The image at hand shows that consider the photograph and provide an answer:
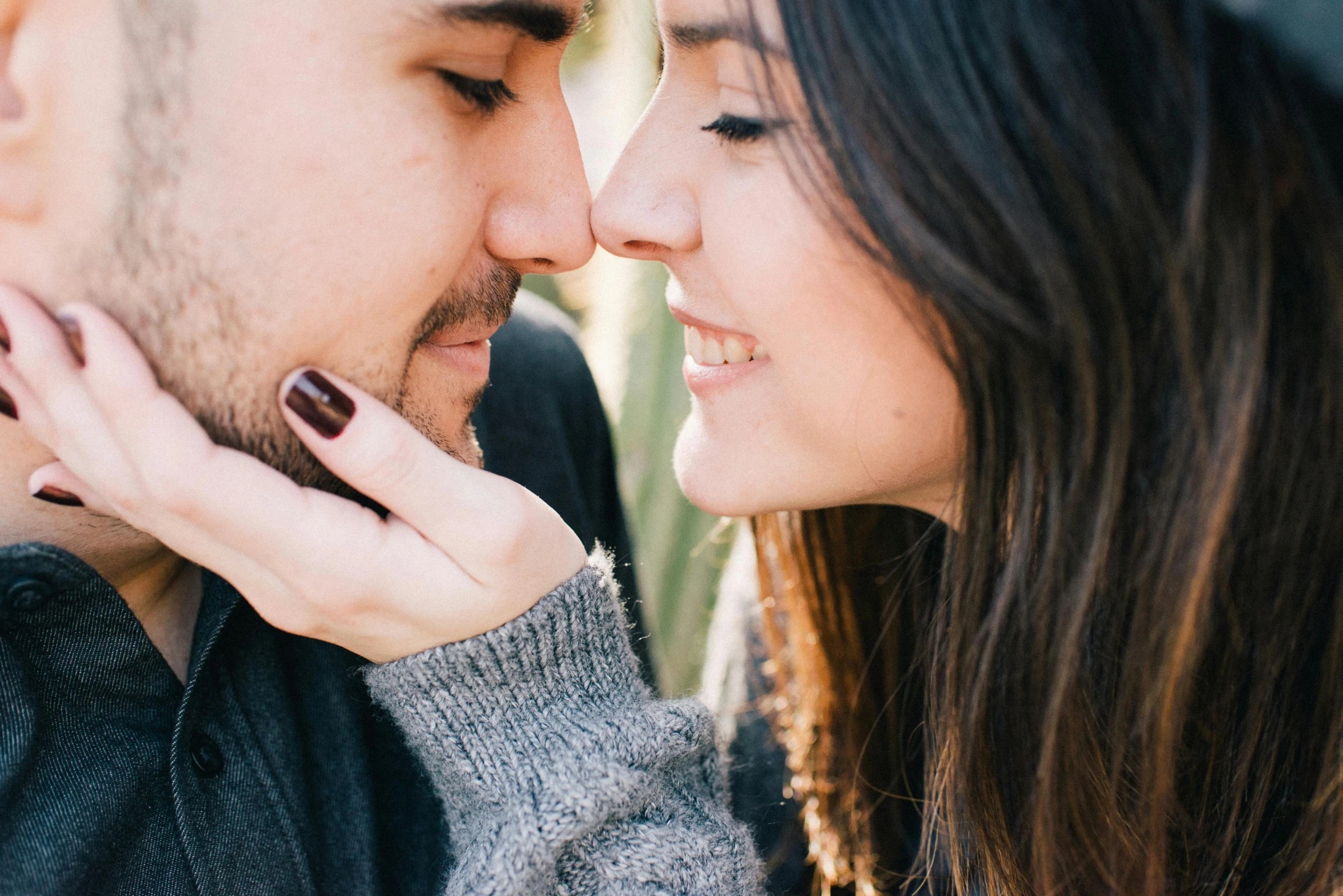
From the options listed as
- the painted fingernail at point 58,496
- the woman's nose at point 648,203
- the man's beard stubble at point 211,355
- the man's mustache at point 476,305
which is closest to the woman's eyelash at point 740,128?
the woman's nose at point 648,203

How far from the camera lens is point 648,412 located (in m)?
2.83

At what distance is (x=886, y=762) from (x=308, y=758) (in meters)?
1.30

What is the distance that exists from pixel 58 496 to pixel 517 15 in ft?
3.27

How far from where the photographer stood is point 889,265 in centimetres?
127

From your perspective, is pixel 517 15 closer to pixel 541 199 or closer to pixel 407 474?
pixel 541 199

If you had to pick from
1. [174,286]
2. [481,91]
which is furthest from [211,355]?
[481,91]

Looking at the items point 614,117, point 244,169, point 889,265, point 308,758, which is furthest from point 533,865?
point 614,117

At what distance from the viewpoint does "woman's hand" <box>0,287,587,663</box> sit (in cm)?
125

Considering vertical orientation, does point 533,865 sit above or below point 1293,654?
below

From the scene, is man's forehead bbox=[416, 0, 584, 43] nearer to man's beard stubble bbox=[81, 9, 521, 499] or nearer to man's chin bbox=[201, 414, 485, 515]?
man's beard stubble bbox=[81, 9, 521, 499]

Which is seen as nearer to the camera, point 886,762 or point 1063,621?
point 1063,621

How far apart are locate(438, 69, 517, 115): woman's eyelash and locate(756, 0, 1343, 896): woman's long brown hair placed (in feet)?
1.76

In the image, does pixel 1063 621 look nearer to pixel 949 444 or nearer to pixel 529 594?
pixel 949 444

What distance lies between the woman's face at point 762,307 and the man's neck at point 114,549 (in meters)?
0.96
